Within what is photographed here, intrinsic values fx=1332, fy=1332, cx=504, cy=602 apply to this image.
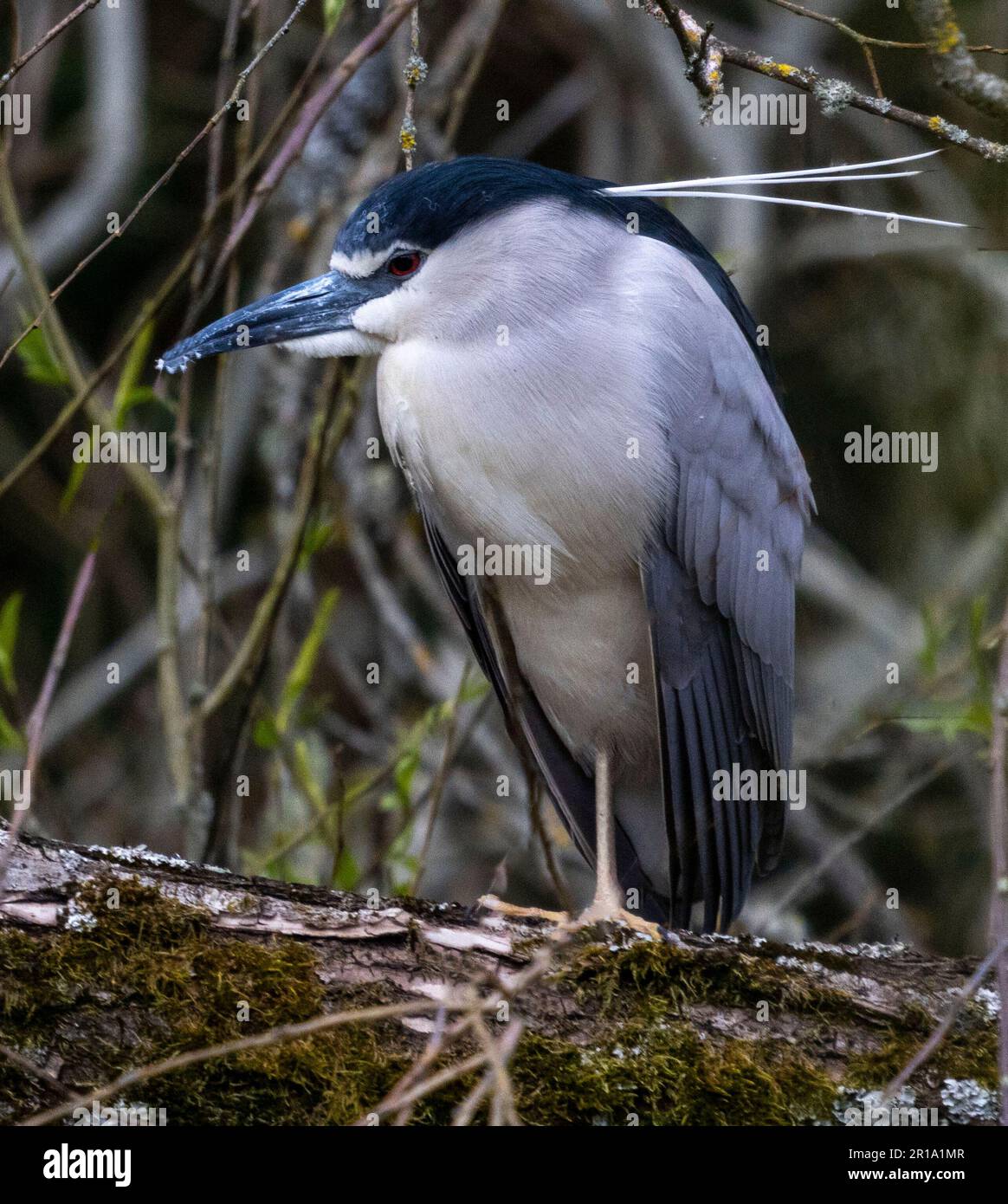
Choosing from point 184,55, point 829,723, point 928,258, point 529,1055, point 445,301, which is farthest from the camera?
point 184,55

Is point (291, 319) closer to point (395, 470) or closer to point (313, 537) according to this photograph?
point (313, 537)

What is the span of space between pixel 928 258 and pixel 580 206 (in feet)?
7.95

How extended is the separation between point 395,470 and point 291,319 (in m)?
1.72

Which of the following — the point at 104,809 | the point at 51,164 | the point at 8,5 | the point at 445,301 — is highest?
the point at 8,5

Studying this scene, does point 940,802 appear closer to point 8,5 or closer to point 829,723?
point 829,723

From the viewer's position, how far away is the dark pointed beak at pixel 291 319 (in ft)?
8.49

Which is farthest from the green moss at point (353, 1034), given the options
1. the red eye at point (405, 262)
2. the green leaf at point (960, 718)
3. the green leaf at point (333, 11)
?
the green leaf at point (333, 11)

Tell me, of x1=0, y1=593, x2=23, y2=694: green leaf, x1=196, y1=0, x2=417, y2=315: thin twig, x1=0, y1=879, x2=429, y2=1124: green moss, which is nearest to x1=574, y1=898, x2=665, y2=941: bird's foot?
x1=0, y1=879, x2=429, y2=1124: green moss

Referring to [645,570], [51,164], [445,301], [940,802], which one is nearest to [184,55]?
[51,164]

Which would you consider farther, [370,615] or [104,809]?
[104,809]

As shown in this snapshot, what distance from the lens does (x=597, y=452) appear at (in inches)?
102

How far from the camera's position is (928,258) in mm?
4680

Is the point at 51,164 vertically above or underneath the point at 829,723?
above

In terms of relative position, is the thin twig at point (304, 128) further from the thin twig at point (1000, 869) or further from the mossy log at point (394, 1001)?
the thin twig at point (1000, 869)
